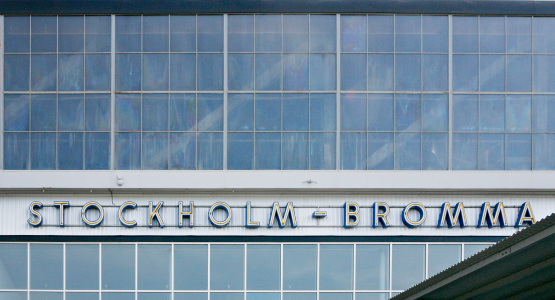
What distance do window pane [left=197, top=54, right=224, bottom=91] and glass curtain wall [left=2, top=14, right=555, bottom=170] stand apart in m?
0.05

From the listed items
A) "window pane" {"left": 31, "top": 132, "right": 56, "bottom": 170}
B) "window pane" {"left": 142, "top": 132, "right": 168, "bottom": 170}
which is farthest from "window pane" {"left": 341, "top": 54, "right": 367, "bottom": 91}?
"window pane" {"left": 31, "top": 132, "right": 56, "bottom": 170}

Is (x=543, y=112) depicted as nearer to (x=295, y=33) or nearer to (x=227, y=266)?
(x=295, y=33)

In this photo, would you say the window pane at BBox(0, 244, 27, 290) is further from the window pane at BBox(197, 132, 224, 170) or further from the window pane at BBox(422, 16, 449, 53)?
the window pane at BBox(422, 16, 449, 53)

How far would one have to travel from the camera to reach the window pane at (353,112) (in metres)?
20.3

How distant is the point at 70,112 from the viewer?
2028 cm

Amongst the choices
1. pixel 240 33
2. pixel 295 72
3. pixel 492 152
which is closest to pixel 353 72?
pixel 295 72

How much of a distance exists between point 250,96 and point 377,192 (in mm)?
5818

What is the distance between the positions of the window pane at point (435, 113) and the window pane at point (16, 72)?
14677 mm

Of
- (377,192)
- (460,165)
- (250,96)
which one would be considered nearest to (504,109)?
(460,165)

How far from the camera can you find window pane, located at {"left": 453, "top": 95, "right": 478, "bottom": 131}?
800 inches

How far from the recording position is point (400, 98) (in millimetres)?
20312

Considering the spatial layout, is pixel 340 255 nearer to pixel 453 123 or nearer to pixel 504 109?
pixel 453 123

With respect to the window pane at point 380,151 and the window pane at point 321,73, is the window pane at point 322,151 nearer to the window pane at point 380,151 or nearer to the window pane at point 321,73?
the window pane at point 380,151

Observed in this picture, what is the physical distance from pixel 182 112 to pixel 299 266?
711cm
